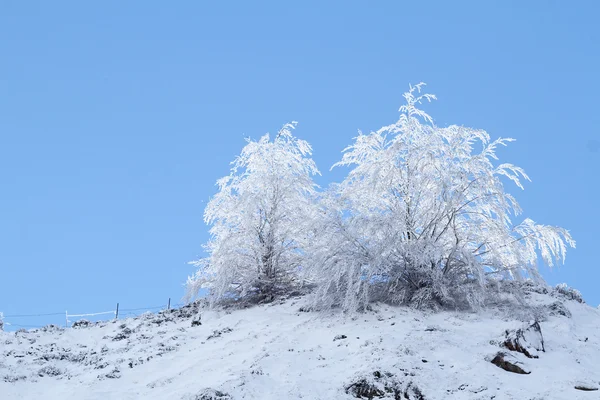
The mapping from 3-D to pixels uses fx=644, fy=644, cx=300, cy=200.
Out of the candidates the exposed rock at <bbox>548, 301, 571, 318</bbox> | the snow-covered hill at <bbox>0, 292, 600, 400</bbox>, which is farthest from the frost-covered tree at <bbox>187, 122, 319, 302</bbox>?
the exposed rock at <bbox>548, 301, 571, 318</bbox>

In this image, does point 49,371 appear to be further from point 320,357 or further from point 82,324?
point 320,357

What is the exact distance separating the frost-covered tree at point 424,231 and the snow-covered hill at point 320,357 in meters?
1.01

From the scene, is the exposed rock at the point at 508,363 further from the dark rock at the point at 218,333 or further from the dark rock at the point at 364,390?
the dark rock at the point at 218,333

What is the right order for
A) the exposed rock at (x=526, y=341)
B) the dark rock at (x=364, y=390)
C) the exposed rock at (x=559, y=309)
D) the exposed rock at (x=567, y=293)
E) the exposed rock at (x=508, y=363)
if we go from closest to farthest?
the dark rock at (x=364, y=390), the exposed rock at (x=508, y=363), the exposed rock at (x=526, y=341), the exposed rock at (x=559, y=309), the exposed rock at (x=567, y=293)

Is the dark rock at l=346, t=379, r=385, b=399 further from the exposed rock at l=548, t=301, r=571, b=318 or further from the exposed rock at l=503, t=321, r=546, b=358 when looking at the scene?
the exposed rock at l=548, t=301, r=571, b=318

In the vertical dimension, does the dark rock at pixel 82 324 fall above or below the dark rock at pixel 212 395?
above

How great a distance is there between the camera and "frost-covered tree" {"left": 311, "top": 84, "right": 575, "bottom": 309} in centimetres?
1808

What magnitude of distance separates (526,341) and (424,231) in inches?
225

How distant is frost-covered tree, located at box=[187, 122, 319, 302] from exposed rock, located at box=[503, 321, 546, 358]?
27.0ft

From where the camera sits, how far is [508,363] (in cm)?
1327

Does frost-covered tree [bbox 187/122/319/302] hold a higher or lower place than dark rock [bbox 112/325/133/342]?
higher

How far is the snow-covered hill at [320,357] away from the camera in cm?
1274

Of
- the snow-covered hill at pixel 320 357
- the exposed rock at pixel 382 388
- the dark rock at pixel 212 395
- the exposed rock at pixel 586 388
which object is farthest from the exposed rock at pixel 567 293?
the dark rock at pixel 212 395

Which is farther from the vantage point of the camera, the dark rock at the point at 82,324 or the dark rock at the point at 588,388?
the dark rock at the point at 82,324
